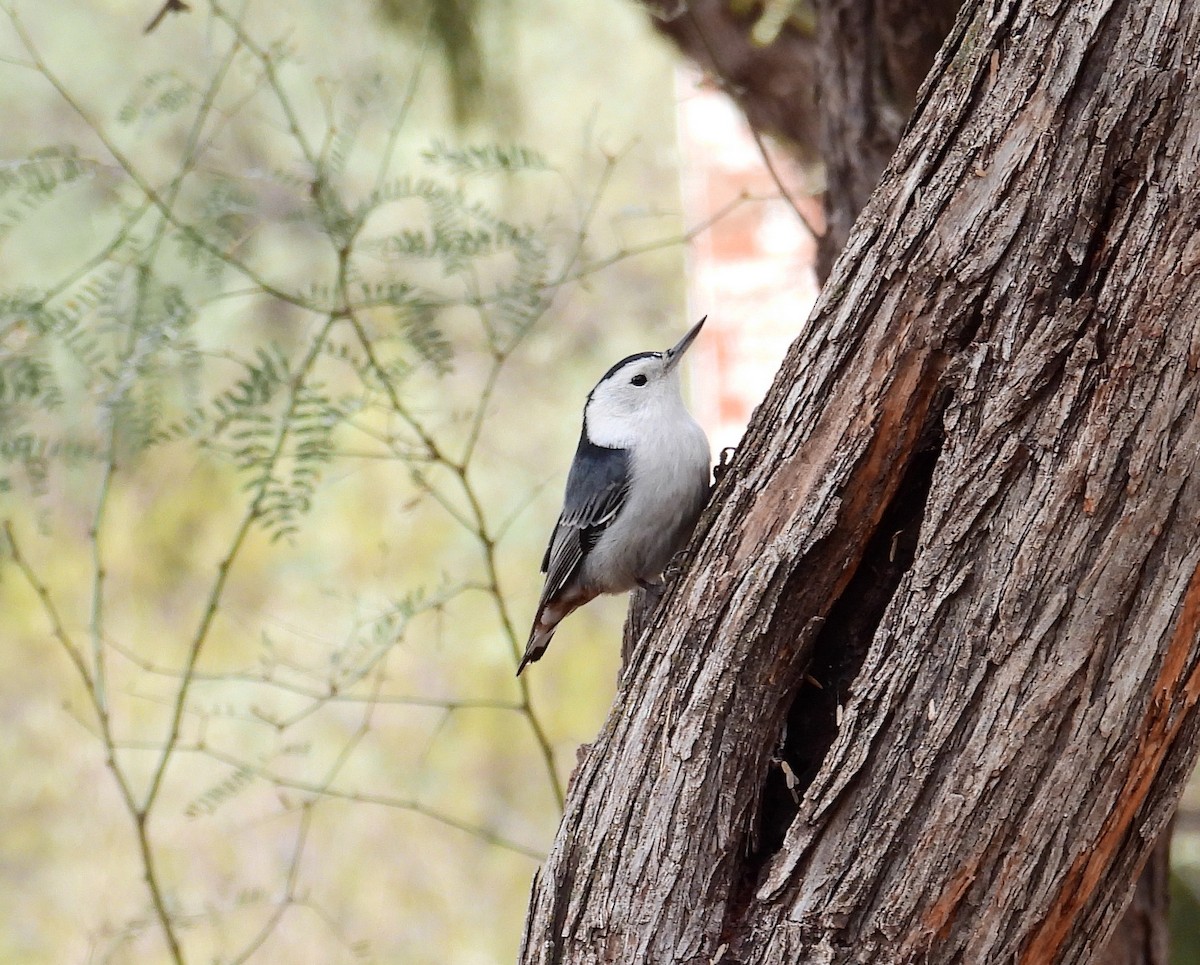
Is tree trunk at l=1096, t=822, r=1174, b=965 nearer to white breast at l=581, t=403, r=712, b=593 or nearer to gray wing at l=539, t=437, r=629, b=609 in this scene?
white breast at l=581, t=403, r=712, b=593

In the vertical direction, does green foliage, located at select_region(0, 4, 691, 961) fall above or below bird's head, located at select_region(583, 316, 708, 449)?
above

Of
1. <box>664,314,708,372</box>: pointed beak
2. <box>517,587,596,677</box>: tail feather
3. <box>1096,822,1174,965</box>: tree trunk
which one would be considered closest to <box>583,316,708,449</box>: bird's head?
<box>664,314,708,372</box>: pointed beak

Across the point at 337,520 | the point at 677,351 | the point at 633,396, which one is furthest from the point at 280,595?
the point at 677,351

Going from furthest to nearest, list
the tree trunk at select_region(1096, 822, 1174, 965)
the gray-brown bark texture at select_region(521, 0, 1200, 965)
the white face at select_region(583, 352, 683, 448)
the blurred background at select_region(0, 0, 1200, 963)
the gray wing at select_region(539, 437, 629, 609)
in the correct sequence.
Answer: the blurred background at select_region(0, 0, 1200, 963) → the white face at select_region(583, 352, 683, 448) → the gray wing at select_region(539, 437, 629, 609) → the tree trunk at select_region(1096, 822, 1174, 965) → the gray-brown bark texture at select_region(521, 0, 1200, 965)

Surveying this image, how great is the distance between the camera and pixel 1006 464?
158 centimetres

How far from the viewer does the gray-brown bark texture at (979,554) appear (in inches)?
60.6

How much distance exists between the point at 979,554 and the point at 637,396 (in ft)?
4.34

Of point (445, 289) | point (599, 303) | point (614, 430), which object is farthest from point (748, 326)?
point (614, 430)

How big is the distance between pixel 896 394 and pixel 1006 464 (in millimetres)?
180

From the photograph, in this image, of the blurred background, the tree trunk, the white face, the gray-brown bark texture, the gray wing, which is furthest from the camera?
the blurred background

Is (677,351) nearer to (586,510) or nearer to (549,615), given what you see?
(586,510)

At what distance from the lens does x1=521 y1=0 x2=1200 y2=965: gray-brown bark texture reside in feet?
5.05

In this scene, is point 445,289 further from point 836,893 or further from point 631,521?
point 836,893

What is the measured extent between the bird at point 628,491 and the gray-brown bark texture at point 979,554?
0.75 meters
